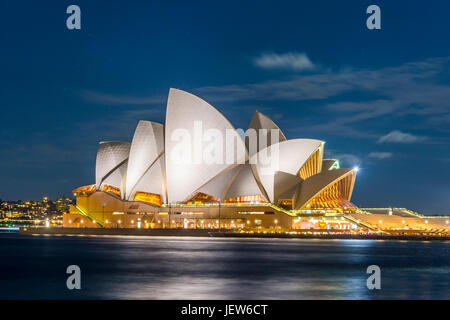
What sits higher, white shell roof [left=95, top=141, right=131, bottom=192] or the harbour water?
white shell roof [left=95, top=141, right=131, bottom=192]

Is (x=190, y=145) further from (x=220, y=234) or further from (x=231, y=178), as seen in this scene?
(x=220, y=234)

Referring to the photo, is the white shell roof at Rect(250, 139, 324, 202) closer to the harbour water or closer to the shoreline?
the shoreline

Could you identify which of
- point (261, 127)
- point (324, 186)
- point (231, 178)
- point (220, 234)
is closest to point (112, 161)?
point (231, 178)

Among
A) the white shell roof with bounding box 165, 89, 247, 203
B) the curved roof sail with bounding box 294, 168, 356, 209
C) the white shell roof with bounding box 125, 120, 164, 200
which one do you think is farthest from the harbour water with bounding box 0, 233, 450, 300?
the white shell roof with bounding box 125, 120, 164, 200

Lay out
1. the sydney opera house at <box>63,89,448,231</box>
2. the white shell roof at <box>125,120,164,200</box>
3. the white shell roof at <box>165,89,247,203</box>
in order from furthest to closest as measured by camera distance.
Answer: the white shell roof at <box>125,120,164,200</box>, the sydney opera house at <box>63,89,448,231</box>, the white shell roof at <box>165,89,247,203</box>

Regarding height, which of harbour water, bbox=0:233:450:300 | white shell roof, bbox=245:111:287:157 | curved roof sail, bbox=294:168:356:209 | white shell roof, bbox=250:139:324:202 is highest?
white shell roof, bbox=245:111:287:157

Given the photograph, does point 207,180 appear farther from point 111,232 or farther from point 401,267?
point 401,267
